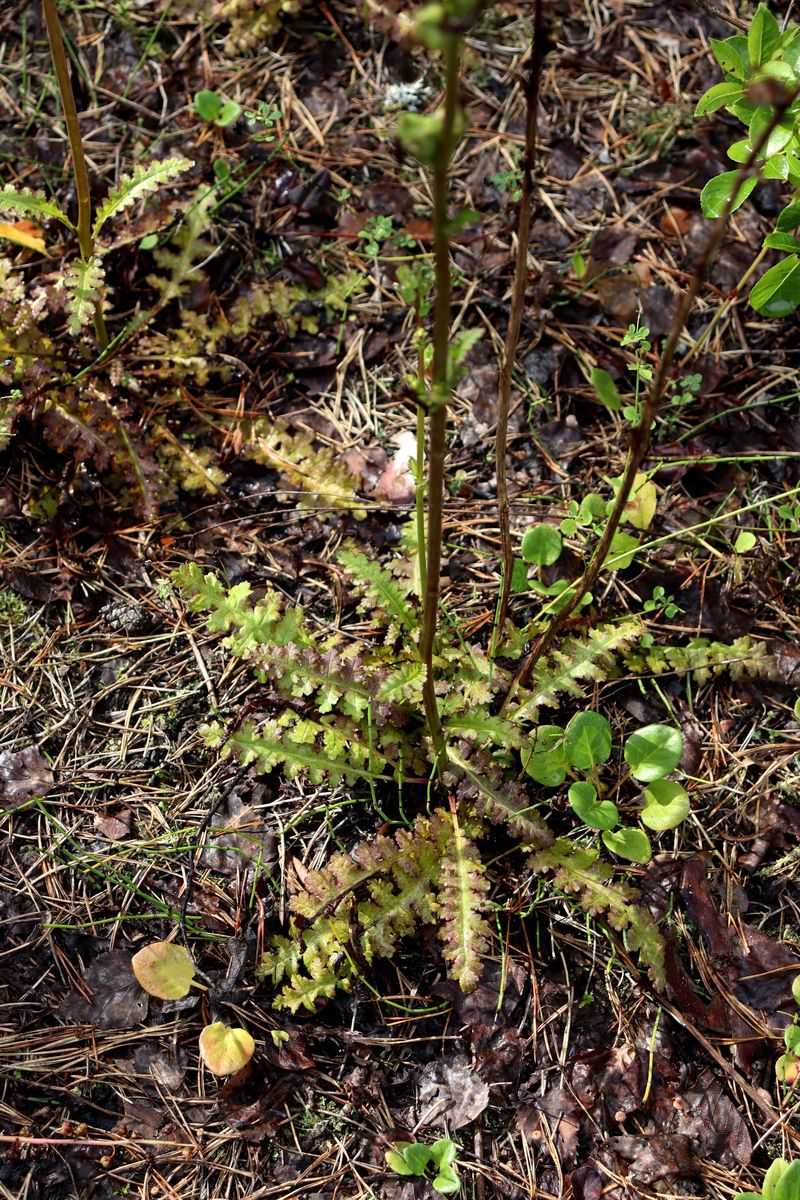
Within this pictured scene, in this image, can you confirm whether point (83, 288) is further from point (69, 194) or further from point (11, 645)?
point (11, 645)

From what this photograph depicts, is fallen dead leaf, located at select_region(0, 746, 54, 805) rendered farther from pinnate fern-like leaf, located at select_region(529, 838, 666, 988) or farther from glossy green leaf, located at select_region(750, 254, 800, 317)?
glossy green leaf, located at select_region(750, 254, 800, 317)

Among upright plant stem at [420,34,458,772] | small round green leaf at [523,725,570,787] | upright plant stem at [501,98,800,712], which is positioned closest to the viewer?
upright plant stem at [420,34,458,772]

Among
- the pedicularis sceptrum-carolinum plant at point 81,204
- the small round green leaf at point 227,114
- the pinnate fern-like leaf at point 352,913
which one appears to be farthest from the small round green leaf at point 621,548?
the small round green leaf at point 227,114

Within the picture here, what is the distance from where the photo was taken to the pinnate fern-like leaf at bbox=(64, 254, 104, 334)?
254cm

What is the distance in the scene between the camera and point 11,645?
265 centimetres

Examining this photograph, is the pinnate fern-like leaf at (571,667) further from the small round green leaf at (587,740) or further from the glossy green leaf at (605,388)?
the glossy green leaf at (605,388)

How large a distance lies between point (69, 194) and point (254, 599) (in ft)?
5.44

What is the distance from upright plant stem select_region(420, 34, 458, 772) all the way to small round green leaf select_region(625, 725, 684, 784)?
582 millimetres

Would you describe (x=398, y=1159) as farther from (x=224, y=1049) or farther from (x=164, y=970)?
(x=164, y=970)

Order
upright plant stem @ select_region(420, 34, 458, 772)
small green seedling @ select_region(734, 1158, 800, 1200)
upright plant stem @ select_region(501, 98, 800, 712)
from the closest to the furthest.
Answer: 1. upright plant stem @ select_region(420, 34, 458, 772)
2. upright plant stem @ select_region(501, 98, 800, 712)
3. small green seedling @ select_region(734, 1158, 800, 1200)

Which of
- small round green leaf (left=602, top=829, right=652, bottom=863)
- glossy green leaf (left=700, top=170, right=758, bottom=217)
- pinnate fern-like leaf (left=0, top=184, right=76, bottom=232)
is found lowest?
small round green leaf (left=602, top=829, right=652, bottom=863)

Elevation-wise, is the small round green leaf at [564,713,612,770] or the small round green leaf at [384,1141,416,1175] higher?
the small round green leaf at [564,713,612,770]

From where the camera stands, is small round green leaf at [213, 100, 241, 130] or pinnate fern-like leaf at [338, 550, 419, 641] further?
small round green leaf at [213, 100, 241, 130]

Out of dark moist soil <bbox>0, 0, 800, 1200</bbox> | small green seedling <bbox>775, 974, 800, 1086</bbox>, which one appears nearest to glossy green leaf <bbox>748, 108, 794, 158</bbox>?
dark moist soil <bbox>0, 0, 800, 1200</bbox>
